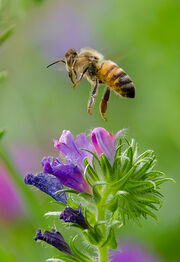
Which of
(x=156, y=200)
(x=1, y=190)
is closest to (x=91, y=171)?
(x=156, y=200)

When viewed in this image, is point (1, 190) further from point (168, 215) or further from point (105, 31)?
point (105, 31)

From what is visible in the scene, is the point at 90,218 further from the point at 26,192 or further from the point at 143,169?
the point at 26,192

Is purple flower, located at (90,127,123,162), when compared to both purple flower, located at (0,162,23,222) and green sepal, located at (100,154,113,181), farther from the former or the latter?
purple flower, located at (0,162,23,222)

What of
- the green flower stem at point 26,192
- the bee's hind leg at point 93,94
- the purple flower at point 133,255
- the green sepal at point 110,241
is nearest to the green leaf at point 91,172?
the green sepal at point 110,241

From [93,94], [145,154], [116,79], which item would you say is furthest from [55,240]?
[116,79]

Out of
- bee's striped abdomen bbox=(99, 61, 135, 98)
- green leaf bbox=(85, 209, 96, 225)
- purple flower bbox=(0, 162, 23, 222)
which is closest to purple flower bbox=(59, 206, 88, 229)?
green leaf bbox=(85, 209, 96, 225)

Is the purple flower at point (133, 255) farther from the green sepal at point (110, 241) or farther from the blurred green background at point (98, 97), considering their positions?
the green sepal at point (110, 241)

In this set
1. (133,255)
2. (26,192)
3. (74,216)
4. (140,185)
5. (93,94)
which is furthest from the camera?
(133,255)
